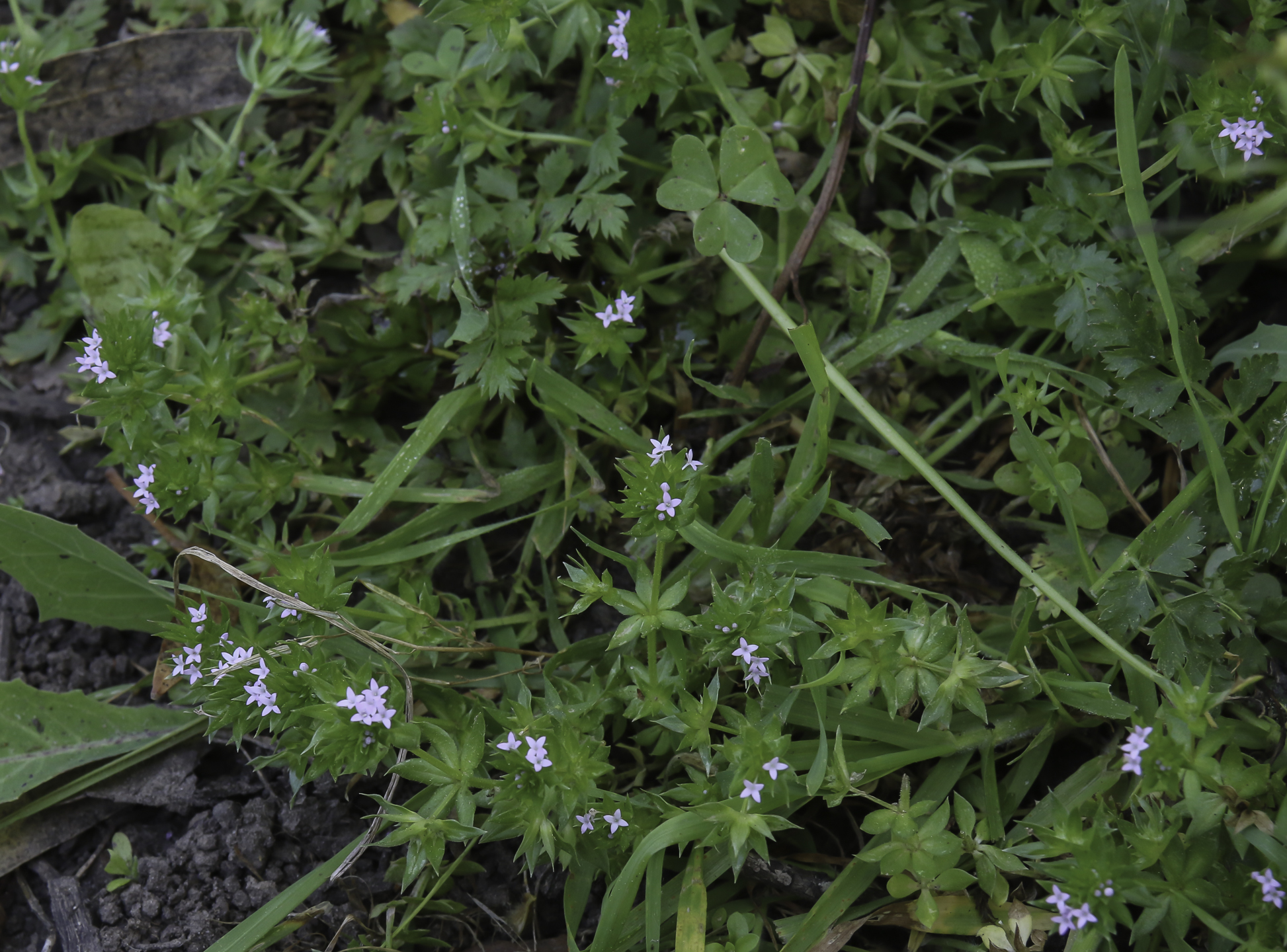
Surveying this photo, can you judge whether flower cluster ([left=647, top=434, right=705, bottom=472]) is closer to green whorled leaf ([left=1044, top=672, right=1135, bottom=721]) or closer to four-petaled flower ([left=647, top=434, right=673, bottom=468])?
four-petaled flower ([left=647, top=434, right=673, bottom=468])

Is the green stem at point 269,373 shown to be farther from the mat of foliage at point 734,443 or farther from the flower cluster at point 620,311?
the flower cluster at point 620,311

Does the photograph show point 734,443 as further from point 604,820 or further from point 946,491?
point 604,820

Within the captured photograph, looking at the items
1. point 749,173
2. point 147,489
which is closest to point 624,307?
point 749,173

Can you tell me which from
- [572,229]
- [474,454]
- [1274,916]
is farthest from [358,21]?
[1274,916]

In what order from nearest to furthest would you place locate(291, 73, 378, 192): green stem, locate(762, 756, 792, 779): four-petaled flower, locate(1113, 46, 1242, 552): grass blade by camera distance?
locate(762, 756, 792, 779): four-petaled flower < locate(1113, 46, 1242, 552): grass blade < locate(291, 73, 378, 192): green stem

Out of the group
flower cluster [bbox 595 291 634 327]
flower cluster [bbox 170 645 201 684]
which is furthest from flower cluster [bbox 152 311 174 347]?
flower cluster [bbox 595 291 634 327]
